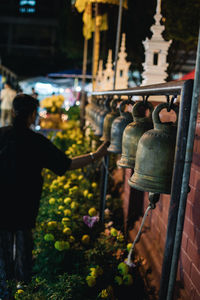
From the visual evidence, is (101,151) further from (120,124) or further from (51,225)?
(120,124)

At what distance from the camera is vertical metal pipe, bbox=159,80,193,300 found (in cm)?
123

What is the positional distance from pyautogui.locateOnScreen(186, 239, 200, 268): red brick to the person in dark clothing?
1229 millimetres

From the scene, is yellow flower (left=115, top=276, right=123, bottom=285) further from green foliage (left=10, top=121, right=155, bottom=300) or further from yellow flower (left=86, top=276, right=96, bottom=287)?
yellow flower (left=86, top=276, right=96, bottom=287)

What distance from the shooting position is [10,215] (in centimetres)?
282

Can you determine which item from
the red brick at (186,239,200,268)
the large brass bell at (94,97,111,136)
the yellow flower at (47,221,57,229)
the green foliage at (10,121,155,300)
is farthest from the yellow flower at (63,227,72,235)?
the red brick at (186,239,200,268)

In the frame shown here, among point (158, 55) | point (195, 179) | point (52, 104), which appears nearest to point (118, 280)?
point (195, 179)

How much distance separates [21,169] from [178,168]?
1771 millimetres

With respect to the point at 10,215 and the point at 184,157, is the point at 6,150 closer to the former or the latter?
the point at 10,215

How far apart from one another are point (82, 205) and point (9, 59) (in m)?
32.2

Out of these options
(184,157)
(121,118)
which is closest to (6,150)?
(121,118)

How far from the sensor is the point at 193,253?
2.11m

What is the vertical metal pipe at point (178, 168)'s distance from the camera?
1.23m

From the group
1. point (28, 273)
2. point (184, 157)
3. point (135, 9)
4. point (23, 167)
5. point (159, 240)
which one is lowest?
point (28, 273)

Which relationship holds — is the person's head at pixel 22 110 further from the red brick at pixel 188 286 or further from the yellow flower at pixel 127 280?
the red brick at pixel 188 286
